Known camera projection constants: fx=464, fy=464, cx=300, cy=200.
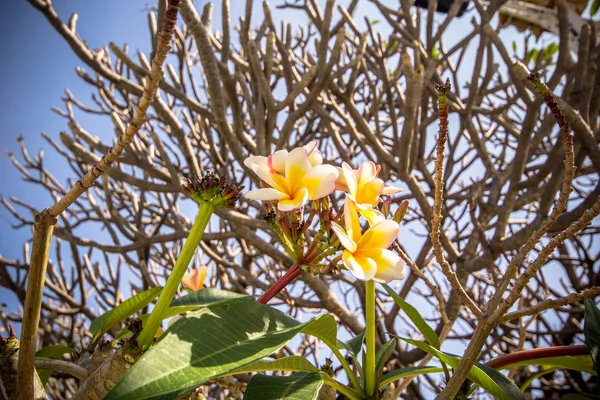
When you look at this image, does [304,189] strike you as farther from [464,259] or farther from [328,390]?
[464,259]

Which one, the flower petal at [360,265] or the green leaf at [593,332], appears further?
the green leaf at [593,332]

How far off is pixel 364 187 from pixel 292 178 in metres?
0.11

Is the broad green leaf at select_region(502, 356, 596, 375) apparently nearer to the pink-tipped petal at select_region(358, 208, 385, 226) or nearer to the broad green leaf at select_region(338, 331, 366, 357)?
the broad green leaf at select_region(338, 331, 366, 357)

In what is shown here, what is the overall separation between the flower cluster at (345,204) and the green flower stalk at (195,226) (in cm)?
4

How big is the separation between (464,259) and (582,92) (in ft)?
2.66

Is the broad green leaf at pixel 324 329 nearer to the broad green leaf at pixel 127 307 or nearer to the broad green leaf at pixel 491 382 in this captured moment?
the broad green leaf at pixel 491 382

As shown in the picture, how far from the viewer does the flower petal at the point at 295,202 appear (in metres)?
0.55

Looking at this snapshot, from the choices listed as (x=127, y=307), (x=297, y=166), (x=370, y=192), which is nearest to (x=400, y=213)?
(x=370, y=192)

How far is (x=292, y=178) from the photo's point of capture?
608 millimetres

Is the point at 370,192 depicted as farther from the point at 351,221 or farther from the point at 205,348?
the point at 205,348

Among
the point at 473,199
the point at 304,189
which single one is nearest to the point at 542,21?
the point at 473,199

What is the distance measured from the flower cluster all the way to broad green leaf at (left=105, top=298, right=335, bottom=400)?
0.33 feet

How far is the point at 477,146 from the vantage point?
6.56 feet

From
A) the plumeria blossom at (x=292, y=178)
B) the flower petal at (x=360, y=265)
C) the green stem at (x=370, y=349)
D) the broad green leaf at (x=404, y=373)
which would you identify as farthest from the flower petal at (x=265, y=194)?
the broad green leaf at (x=404, y=373)
